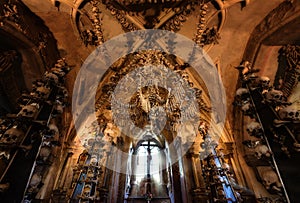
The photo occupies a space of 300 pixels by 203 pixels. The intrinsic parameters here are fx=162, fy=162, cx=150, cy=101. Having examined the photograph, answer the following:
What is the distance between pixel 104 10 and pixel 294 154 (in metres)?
4.35

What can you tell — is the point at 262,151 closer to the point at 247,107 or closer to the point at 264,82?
the point at 247,107

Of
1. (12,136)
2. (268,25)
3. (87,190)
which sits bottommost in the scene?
(87,190)

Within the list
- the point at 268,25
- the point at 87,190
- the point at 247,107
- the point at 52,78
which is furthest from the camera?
the point at 268,25

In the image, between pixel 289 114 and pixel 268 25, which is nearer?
pixel 289 114

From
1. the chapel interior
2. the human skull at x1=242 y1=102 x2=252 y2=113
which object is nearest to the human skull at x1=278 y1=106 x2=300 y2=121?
the human skull at x1=242 y1=102 x2=252 y2=113

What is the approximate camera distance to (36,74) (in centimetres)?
414

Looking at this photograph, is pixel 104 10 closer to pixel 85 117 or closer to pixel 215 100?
pixel 85 117

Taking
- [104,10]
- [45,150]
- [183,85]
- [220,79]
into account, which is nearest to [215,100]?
[220,79]

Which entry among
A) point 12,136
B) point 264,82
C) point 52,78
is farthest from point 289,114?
point 52,78

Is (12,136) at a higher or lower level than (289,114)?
lower

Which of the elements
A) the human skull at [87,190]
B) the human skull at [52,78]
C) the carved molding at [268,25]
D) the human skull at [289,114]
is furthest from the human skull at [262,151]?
the carved molding at [268,25]

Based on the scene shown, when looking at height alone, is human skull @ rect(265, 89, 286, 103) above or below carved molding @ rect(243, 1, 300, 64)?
below

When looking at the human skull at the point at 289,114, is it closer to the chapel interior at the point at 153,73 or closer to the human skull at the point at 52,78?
the chapel interior at the point at 153,73

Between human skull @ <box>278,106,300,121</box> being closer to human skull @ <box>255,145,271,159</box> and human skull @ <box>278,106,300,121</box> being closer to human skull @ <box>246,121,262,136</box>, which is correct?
human skull @ <box>246,121,262,136</box>
